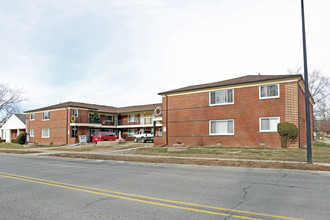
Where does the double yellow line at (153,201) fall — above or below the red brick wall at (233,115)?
below

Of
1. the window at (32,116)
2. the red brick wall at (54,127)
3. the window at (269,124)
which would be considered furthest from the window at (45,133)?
the window at (269,124)

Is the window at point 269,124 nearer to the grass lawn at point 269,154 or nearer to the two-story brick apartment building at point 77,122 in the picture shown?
the grass lawn at point 269,154

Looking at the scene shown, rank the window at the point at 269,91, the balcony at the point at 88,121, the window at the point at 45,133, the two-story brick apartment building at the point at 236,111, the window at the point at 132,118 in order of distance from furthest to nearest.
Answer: the window at the point at 132,118 → the window at the point at 45,133 → the balcony at the point at 88,121 → the window at the point at 269,91 → the two-story brick apartment building at the point at 236,111

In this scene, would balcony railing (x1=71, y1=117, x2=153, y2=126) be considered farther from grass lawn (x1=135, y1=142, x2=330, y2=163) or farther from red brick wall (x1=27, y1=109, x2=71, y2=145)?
grass lawn (x1=135, y1=142, x2=330, y2=163)

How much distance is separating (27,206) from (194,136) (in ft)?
75.8

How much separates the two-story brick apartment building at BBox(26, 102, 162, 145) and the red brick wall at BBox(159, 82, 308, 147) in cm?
1166

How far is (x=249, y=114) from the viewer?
2500 centimetres

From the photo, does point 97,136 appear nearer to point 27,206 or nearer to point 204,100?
point 204,100

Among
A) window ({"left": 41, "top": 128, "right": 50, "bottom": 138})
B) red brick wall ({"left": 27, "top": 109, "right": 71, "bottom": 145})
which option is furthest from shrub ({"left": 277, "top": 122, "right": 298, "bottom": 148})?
window ({"left": 41, "top": 128, "right": 50, "bottom": 138})

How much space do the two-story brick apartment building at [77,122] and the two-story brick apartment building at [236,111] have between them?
11.8 m

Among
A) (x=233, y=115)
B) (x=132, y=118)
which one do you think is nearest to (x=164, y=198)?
(x=233, y=115)

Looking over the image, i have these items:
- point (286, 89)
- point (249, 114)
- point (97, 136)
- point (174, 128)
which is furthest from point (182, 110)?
point (97, 136)

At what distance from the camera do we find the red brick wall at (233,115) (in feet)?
76.5

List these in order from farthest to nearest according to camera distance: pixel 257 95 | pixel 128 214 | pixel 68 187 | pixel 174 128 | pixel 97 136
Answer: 1. pixel 97 136
2. pixel 174 128
3. pixel 257 95
4. pixel 68 187
5. pixel 128 214
